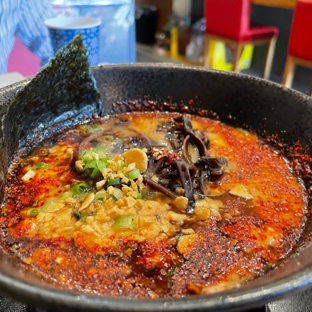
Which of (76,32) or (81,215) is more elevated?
(76,32)

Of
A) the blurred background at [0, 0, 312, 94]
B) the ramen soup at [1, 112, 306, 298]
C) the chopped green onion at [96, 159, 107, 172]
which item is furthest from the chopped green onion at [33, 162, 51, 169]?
the blurred background at [0, 0, 312, 94]

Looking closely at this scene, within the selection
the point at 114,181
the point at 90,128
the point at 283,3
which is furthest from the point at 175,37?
the point at 114,181

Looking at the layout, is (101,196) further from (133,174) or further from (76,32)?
(76,32)

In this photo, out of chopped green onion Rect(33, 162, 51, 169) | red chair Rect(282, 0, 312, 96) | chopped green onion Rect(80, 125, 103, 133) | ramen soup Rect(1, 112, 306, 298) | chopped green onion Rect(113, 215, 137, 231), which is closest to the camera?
ramen soup Rect(1, 112, 306, 298)

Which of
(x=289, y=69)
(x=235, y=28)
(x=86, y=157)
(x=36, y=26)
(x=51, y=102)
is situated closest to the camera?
(x=86, y=157)

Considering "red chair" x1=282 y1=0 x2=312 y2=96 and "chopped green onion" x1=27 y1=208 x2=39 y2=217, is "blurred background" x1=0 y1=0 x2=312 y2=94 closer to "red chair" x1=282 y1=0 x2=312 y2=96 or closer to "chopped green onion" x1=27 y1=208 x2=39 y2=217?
"red chair" x1=282 y1=0 x2=312 y2=96

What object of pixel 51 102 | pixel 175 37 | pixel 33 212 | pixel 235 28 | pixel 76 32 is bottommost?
pixel 175 37

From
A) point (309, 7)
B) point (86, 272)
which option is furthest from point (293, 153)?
point (309, 7)
